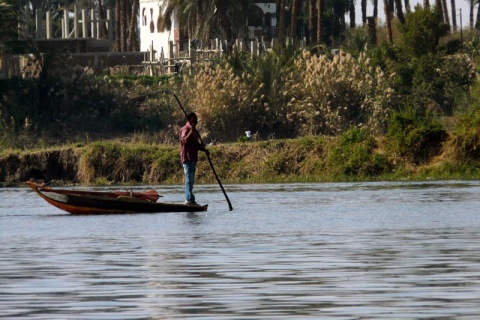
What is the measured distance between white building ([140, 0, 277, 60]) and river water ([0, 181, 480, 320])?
5383cm

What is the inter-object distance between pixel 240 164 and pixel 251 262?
91.6 ft

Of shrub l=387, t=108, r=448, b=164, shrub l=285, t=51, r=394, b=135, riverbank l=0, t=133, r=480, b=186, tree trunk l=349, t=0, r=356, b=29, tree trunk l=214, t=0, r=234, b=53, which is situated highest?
tree trunk l=349, t=0, r=356, b=29

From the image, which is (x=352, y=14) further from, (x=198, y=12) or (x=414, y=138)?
(x=414, y=138)

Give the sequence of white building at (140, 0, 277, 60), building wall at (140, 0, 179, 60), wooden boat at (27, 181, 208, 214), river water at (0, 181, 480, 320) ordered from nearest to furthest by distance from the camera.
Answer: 1. river water at (0, 181, 480, 320)
2. wooden boat at (27, 181, 208, 214)
3. white building at (140, 0, 277, 60)
4. building wall at (140, 0, 179, 60)

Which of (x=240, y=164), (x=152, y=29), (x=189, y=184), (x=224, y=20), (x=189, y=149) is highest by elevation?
(x=152, y=29)

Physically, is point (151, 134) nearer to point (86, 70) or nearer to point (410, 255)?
point (86, 70)

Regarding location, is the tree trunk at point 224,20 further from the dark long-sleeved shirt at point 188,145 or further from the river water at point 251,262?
the dark long-sleeved shirt at point 188,145

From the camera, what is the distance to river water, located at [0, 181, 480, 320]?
13078 mm

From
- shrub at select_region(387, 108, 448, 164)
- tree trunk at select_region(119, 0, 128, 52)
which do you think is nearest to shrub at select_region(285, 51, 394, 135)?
shrub at select_region(387, 108, 448, 164)

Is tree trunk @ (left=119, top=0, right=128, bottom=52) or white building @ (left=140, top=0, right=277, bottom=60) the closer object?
white building @ (left=140, top=0, right=277, bottom=60)

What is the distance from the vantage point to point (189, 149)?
1142 inches

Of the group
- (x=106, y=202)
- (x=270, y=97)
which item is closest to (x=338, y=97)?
(x=270, y=97)

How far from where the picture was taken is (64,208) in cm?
2838

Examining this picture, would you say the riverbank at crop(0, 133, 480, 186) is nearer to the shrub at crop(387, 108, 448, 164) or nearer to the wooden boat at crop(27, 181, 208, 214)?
the shrub at crop(387, 108, 448, 164)
